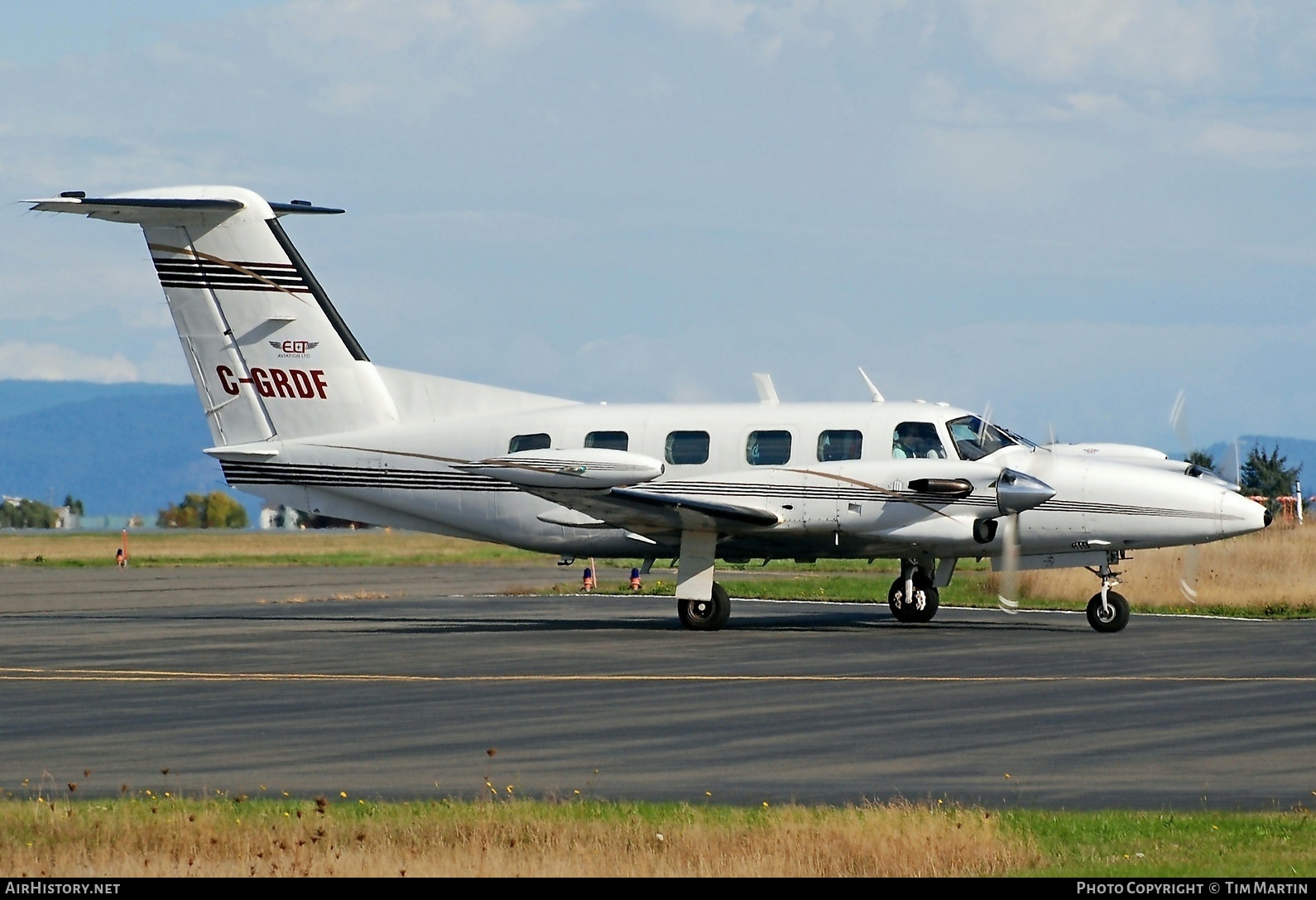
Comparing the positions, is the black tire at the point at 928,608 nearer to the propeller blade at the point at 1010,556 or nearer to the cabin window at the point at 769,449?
the propeller blade at the point at 1010,556

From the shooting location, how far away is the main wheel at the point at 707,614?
24.0 metres

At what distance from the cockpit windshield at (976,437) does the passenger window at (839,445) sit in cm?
125

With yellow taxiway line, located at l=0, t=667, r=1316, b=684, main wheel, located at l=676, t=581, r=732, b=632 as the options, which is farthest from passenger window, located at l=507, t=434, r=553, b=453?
yellow taxiway line, located at l=0, t=667, r=1316, b=684

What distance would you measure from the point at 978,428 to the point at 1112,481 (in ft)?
6.32

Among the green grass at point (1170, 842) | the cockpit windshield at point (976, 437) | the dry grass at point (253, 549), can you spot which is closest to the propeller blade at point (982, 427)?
the cockpit windshield at point (976, 437)

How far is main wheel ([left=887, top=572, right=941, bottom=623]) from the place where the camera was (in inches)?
998

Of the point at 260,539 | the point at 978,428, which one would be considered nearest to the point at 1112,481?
the point at 978,428

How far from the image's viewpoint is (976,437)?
23422mm

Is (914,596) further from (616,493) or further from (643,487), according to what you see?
(616,493)

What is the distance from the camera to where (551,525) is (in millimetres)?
25094

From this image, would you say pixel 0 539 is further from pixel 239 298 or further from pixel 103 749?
pixel 103 749

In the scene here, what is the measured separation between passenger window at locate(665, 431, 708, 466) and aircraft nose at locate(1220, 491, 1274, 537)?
23.1 ft

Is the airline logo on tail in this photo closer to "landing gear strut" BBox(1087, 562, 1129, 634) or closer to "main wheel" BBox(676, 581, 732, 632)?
"main wheel" BBox(676, 581, 732, 632)

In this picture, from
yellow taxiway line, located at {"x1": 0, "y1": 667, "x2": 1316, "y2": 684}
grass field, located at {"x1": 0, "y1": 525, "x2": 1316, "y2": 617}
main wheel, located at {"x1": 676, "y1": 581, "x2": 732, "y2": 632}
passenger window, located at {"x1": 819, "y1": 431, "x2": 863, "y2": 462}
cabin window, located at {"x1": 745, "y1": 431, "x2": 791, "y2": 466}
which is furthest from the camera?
grass field, located at {"x1": 0, "y1": 525, "x2": 1316, "y2": 617}
